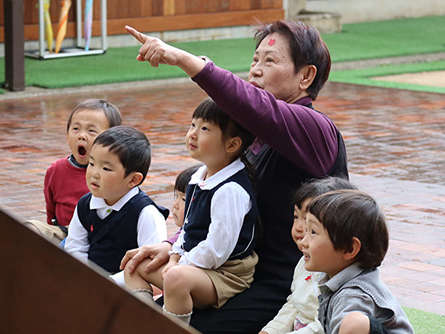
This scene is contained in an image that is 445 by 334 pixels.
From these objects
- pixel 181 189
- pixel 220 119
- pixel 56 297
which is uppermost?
pixel 56 297

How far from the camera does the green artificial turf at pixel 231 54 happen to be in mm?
11852

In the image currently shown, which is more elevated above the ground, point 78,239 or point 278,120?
point 278,120

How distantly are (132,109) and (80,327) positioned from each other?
29.7 feet

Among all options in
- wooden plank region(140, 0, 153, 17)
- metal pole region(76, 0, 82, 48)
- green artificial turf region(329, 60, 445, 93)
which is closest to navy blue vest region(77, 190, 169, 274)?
green artificial turf region(329, 60, 445, 93)

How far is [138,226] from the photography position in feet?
11.7

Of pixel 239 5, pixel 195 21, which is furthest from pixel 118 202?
pixel 239 5

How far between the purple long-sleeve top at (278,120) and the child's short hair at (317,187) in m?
0.07

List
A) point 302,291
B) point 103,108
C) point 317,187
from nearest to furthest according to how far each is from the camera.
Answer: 1. point 317,187
2. point 302,291
3. point 103,108

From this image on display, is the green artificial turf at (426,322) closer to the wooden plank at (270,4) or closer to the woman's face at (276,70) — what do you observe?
the woman's face at (276,70)

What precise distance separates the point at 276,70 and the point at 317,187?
45cm

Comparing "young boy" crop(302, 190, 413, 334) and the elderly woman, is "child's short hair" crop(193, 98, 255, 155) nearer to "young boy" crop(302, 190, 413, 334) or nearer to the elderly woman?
the elderly woman

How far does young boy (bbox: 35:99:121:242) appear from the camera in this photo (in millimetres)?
3953

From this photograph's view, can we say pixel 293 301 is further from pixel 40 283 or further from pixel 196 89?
pixel 196 89

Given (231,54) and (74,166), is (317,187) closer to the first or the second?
(74,166)
